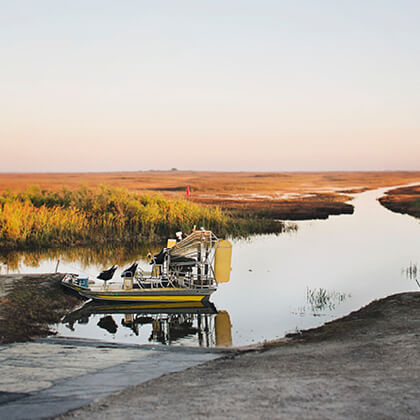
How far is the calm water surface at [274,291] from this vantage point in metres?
Result: 13.8

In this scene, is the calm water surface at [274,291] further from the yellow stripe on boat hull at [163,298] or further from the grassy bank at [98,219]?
the grassy bank at [98,219]

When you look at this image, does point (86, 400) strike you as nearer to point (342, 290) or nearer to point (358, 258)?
point (342, 290)

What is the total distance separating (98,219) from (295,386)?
25477 mm

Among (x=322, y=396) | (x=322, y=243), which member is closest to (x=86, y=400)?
(x=322, y=396)

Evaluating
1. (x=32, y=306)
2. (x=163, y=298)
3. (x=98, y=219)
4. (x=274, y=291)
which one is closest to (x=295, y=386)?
(x=163, y=298)

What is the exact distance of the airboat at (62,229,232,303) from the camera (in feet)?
53.3

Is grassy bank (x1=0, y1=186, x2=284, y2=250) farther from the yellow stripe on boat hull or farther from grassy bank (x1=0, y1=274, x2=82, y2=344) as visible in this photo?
the yellow stripe on boat hull

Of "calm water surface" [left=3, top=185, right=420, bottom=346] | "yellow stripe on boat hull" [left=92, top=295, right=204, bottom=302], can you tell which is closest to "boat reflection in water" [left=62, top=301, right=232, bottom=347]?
"calm water surface" [left=3, top=185, right=420, bottom=346]

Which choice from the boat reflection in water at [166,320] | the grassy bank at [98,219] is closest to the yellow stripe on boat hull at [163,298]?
the boat reflection in water at [166,320]

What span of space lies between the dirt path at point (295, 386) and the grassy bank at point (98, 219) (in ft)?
64.9

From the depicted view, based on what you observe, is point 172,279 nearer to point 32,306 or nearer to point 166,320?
point 166,320

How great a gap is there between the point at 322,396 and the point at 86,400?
346cm

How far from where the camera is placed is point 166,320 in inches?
592

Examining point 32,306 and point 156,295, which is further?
point 156,295
